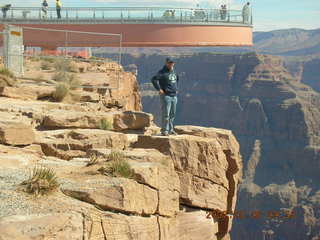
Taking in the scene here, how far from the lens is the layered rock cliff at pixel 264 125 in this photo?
126m

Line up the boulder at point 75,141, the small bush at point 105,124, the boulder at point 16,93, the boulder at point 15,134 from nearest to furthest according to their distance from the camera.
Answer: the boulder at point 15,134
the boulder at point 75,141
the small bush at point 105,124
the boulder at point 16,93

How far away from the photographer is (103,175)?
9.12 m

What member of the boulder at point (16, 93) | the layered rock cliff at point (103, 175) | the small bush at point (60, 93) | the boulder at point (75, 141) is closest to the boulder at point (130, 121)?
the layered rock cliff at point (103, 175)

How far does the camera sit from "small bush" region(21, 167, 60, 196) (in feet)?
25.5

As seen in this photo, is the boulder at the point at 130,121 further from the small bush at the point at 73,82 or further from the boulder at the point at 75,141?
the small bush at the point at 73,82

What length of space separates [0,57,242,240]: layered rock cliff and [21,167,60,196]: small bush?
0.02 metres

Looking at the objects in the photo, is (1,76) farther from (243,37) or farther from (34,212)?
(243,37)

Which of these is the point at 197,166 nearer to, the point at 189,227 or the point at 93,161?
the point at 189,227

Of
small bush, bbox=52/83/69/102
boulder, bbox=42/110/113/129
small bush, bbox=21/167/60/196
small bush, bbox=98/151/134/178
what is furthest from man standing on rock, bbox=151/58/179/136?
small bush, bbox=52/83/69/102

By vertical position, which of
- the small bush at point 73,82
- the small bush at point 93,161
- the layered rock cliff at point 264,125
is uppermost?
the small bush at point 73,82

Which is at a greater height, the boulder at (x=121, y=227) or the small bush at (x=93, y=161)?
the small bush at (x=93, y=161)

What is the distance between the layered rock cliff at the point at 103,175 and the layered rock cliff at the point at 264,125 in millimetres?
105069

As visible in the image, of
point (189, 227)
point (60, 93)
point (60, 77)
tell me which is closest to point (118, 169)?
point (189, 227)

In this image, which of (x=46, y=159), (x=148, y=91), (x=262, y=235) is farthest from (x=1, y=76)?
(x=148, y=91)
